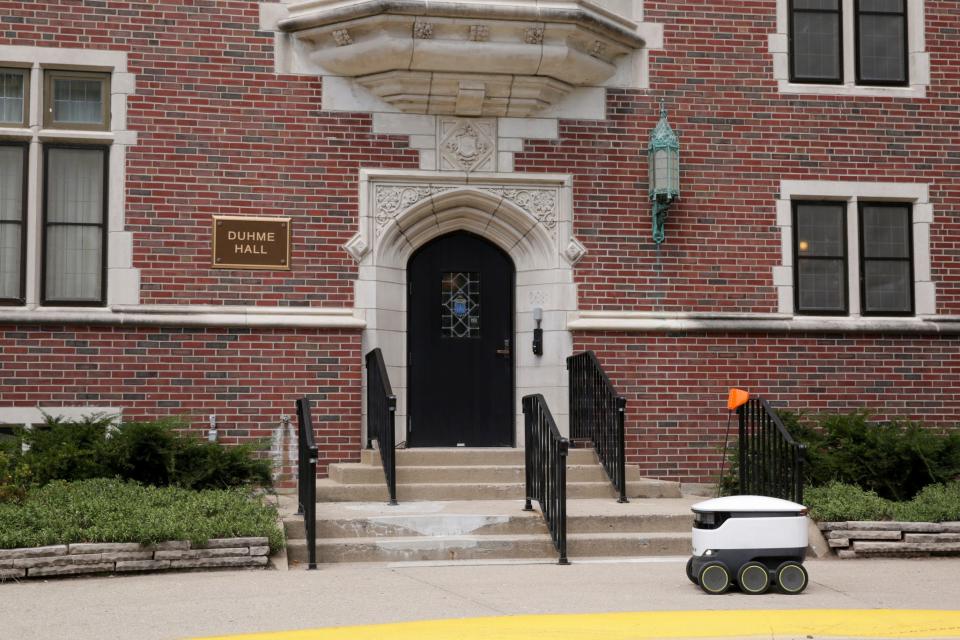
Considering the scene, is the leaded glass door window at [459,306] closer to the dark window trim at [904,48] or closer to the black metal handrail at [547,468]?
the black metal handrail at [547,468]

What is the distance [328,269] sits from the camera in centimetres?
1231

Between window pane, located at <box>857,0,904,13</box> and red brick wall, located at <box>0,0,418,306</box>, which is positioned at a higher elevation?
window pane, located at <box>857,0,904,13</box>

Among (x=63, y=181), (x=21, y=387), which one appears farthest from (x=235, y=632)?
(x=63, y=181)

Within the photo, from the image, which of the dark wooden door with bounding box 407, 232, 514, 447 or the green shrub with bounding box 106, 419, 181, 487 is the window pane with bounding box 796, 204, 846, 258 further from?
the green shrub with bounding box 106, 419, 181, 487

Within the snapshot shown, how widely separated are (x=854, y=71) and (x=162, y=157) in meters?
7.45

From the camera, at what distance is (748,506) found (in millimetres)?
7887

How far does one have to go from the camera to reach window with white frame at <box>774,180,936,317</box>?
13125 mm

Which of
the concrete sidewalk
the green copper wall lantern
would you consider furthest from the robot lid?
the green copper wall lantern

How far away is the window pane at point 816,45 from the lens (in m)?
13.3

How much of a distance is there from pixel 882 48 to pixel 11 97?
30.3 ft

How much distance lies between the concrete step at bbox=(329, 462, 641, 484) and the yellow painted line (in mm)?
4437

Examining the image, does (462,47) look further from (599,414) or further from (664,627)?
(664,627)

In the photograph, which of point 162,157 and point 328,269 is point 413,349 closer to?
point 328,269

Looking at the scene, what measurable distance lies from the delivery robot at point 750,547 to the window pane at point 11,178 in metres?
7.67
